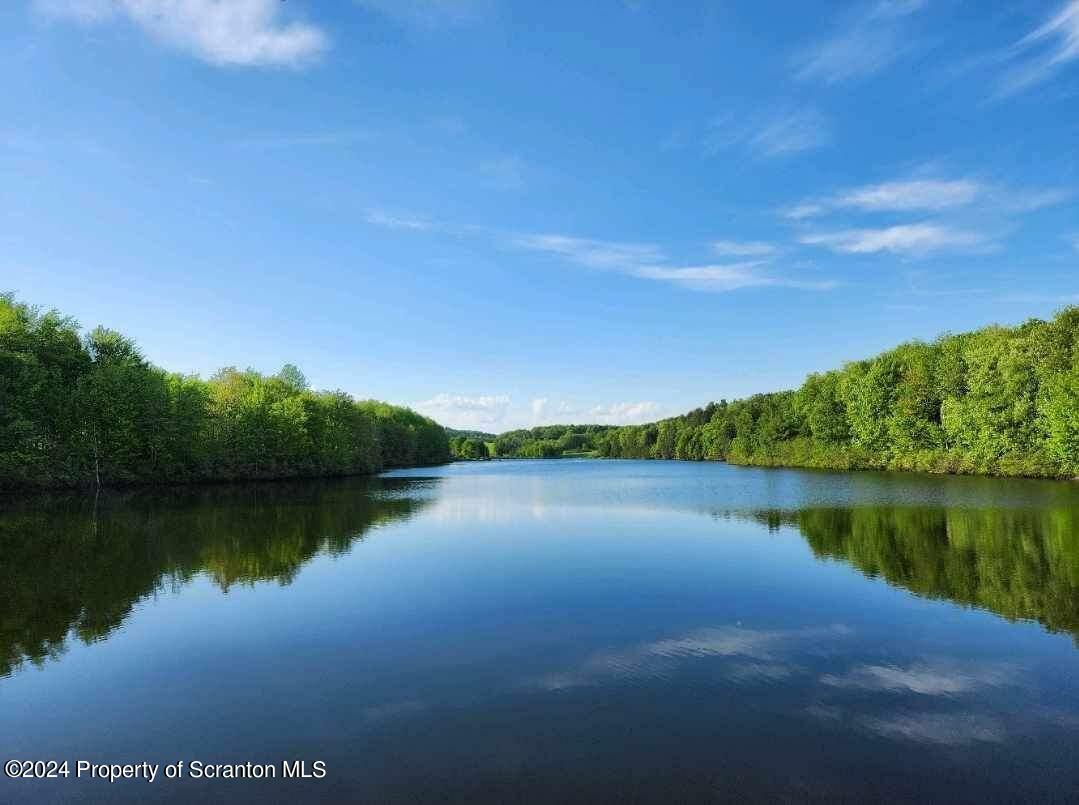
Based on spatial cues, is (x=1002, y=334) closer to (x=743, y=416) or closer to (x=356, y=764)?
(x=743, y=416)

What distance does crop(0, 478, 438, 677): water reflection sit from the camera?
1410 centimetres

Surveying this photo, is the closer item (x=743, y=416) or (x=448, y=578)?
(x=448, y=578)

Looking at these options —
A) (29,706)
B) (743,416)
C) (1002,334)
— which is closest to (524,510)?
(29,706)

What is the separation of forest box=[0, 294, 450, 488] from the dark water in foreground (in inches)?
1167

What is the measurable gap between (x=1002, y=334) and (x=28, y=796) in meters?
71.9

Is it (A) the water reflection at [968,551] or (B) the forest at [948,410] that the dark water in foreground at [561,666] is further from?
(B) the forest at [948,410]

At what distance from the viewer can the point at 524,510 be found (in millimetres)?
36969

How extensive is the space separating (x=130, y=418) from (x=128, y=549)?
3742 centimetres

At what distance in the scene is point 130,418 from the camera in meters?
54.8

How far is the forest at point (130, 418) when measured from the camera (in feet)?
152

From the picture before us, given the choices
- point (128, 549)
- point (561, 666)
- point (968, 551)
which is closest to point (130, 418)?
point (128, 549)

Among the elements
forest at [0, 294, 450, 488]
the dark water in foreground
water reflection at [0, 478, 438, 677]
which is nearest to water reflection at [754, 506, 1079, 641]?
the dark water in foreground

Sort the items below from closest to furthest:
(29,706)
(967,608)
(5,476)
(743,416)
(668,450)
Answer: (29,706), (967,608), (5,476), (743,416), (668,450)

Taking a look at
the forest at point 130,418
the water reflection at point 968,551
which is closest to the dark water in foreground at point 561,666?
the water reflection at point 968,551
